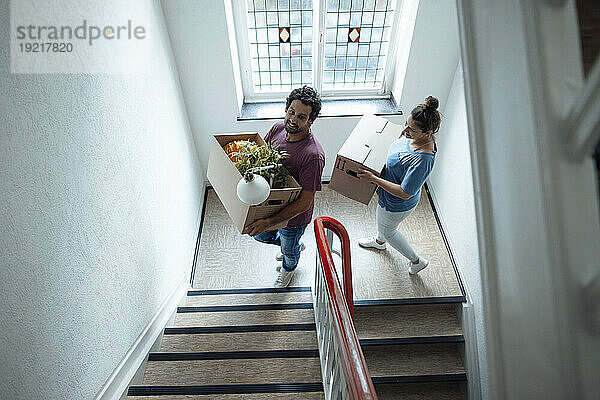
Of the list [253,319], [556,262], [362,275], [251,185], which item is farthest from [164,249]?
[556,262]

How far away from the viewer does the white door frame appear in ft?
2.50

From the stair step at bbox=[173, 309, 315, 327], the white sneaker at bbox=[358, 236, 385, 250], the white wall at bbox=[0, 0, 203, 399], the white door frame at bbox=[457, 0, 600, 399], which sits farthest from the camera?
the white sneaker at bbox=[358, 236, 385, 250]

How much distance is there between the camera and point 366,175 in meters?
3.11

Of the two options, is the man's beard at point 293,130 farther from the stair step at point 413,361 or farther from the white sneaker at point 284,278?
the stair step at point 413,361

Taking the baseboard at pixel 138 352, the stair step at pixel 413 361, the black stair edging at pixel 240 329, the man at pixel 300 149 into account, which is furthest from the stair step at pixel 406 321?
the baseboard at pixel 138 352

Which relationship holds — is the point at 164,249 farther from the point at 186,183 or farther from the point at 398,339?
the point at 398,339

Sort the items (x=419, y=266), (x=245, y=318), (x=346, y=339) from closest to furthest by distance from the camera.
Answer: (x=346, y=339) < (x=245, y=318) < (x=419, y=266)

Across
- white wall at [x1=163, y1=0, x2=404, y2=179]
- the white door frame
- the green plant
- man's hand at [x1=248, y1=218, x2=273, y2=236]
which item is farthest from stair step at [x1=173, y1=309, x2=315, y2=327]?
the white door frame

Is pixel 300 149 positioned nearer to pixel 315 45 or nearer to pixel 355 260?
pixel 355 260

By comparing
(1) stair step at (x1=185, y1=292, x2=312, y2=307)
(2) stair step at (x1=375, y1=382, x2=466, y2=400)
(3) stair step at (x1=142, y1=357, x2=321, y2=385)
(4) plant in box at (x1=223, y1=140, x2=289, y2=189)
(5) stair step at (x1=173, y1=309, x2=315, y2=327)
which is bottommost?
(2) stair step at (x1=375, y1=382, x2=466, y2=400)

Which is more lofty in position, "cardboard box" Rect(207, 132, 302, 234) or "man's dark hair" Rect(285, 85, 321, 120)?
"man's dark hair" Rect(285, 85, 321, 120)

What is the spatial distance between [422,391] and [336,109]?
7.71ft

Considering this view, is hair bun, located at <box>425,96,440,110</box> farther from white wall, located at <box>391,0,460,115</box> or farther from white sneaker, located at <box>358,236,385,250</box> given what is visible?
white sneaker, located at <box>358,236,385,250</box>

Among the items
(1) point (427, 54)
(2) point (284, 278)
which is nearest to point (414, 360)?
(2) point (284, 278)
